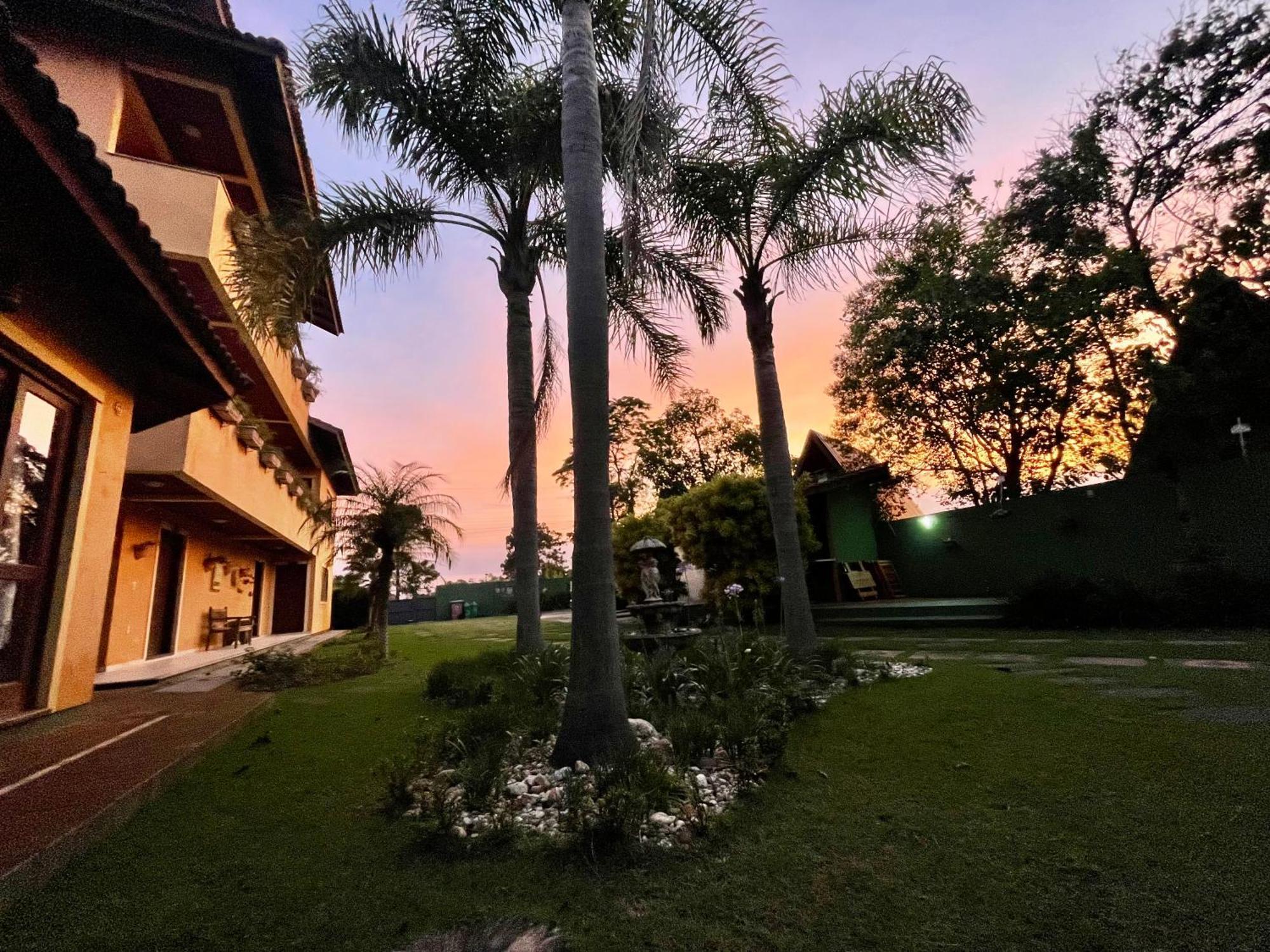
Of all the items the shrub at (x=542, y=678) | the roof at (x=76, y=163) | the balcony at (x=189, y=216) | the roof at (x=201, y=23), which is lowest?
the shrub at (x=542, y=678)

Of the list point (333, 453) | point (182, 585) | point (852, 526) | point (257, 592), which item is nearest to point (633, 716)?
point (182, 585)

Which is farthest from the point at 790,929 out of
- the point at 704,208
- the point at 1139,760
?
the point at 704,208

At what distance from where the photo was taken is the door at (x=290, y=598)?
2081cm

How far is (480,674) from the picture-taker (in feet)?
21.1

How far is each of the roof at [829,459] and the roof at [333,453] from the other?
14.2 meters

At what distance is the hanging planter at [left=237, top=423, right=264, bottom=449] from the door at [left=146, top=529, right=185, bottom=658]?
7.78ft

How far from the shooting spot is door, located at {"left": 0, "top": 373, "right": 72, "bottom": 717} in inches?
150

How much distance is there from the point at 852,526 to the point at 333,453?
17.9 m

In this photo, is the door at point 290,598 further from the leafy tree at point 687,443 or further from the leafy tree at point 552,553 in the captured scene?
the leafy tree at point 552,553

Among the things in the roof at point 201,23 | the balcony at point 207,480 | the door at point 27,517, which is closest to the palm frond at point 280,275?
the roof at point 201,23

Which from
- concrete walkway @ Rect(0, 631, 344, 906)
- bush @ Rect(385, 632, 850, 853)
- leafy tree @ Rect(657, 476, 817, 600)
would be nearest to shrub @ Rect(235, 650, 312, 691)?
concrete walkway @ Rect(0, 631, 344, 906)

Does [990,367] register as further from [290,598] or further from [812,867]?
[290,598]

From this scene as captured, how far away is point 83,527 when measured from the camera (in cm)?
448

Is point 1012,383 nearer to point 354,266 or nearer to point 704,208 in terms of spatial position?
point 704,208
